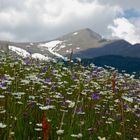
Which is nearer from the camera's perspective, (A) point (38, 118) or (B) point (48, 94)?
(A) point (38, 118)

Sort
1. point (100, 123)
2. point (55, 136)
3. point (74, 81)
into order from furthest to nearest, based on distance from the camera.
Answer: point (74, 81) → point (100, 123) → point (55, 136)

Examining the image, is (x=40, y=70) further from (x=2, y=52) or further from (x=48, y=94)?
(x=48, y=94)

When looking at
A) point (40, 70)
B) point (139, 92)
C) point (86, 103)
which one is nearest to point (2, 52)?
point (40, 70)

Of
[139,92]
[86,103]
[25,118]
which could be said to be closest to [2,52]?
[139,92]

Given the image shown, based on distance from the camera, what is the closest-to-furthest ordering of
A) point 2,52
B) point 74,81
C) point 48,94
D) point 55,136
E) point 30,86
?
point 55,136 → point 48,94 → point 30,86 → point 74,81 → point 2,52

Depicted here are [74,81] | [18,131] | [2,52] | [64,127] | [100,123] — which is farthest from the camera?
[2,52]

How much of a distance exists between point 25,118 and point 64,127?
24.9 inches

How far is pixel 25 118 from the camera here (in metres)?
6.07

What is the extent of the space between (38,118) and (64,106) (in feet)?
3.03

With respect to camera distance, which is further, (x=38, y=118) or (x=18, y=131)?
(x=38, y=118)

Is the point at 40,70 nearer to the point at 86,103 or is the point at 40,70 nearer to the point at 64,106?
the point at 86,103

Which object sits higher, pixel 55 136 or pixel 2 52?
pixel 2 52

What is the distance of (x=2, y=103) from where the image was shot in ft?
20.4

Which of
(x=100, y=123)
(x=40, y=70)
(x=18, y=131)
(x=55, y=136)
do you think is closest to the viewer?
(x=18, y=131)
